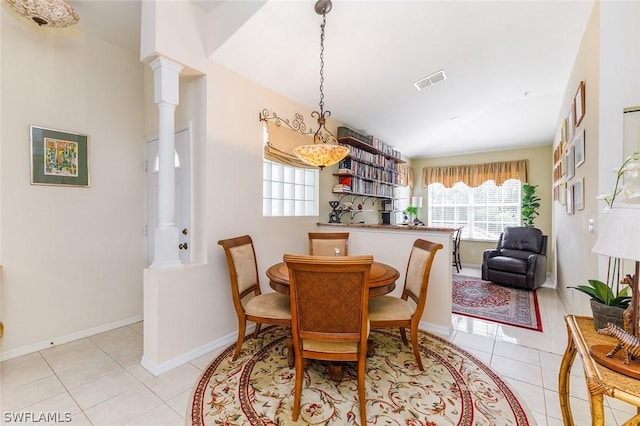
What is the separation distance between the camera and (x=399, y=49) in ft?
9.33

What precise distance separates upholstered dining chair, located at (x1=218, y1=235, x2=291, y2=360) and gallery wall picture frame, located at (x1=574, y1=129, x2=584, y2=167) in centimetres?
307

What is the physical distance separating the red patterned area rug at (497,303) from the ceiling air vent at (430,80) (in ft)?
9.51

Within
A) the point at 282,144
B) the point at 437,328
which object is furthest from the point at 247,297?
the point at 437,328

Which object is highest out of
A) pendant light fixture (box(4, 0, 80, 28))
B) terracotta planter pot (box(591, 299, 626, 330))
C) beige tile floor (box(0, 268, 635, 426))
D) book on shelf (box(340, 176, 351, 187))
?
pendant light fixture (box(4, 0, 80, 28))

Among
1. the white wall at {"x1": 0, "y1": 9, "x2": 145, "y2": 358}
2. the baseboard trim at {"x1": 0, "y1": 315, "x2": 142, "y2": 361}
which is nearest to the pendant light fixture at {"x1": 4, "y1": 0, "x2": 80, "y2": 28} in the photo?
the white wall at {"x1": 0, "y1": 9, "x2": 145, "y2": 358}

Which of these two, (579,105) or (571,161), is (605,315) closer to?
(579,105)

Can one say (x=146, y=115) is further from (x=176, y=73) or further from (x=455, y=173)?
(x=455, y=173)

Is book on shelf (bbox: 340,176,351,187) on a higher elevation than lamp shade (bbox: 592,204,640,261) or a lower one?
higher

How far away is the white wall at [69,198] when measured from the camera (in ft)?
7.70

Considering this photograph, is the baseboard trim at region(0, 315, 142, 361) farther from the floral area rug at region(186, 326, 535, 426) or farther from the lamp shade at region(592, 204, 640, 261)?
the lamp shade at region(592, 204, 640, 261)

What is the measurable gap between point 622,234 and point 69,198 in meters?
3.96

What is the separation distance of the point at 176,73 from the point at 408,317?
2.74 metres

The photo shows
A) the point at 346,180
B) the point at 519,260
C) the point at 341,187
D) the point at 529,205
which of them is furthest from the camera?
the point at 529,205

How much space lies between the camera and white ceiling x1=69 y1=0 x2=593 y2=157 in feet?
7.80
